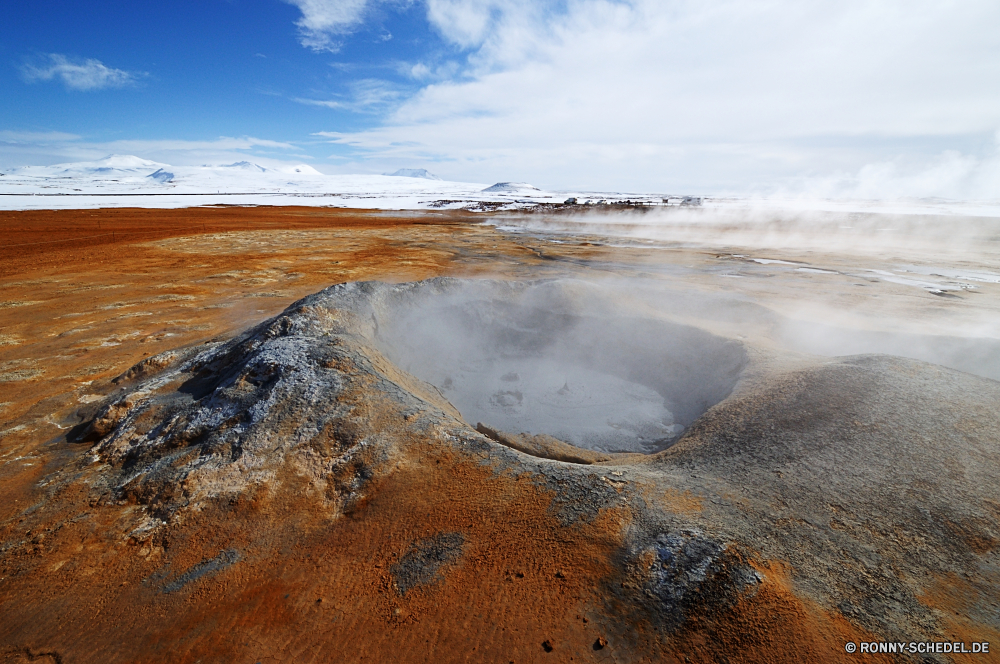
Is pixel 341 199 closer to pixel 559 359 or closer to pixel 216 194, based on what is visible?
pixel 216 194

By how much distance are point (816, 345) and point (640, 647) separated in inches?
224

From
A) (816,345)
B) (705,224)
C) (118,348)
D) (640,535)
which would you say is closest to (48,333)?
(118,348)

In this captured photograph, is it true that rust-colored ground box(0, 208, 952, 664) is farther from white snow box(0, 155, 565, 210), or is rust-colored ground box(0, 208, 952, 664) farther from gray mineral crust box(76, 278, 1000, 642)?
white snow box(0, 155, 565, 210)

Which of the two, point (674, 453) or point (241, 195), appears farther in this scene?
point (241, 195)

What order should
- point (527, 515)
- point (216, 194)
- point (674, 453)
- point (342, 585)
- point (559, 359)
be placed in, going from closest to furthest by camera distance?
point (342, 585)
point (527, 515)
point (674, 453)
point (559, 359)
point (216, 194)

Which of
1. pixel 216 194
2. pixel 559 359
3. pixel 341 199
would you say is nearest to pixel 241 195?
pixel 216 194

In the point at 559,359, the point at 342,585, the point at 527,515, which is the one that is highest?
the point at 527,515

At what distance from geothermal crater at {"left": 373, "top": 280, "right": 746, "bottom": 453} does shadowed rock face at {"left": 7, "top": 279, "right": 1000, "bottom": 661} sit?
43.7 inches

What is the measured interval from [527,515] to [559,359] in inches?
169

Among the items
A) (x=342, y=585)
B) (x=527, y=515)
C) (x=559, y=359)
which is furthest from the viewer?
(x=559, y=359)

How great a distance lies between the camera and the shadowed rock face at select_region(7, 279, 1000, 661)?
2033mm

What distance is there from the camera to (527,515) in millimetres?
2561

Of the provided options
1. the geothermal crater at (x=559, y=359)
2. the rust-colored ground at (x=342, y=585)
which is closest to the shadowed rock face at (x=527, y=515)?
the rust-colored ground at (x=342, y=585)

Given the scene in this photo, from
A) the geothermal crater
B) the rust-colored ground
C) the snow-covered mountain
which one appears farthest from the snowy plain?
the rust-colored ground
